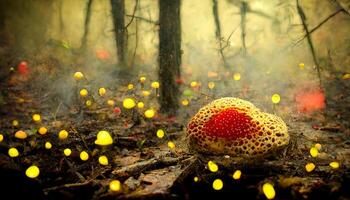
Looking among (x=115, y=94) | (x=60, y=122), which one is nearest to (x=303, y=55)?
(x=115, y=94)

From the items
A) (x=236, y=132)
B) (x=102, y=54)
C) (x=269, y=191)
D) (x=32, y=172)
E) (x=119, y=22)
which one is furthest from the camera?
(x=102, y=54)

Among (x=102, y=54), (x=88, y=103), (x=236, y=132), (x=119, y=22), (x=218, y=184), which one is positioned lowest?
(x=218, y=184)

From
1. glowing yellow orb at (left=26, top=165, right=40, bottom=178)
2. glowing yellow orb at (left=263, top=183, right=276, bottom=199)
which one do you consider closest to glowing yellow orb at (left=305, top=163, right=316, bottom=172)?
glowing yellow orb at (left=263, top=183, right=276, bottom=199)

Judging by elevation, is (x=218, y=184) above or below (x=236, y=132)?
below

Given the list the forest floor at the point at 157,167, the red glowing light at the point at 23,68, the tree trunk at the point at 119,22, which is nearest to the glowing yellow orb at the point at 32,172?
the forest floor at the point at 157,167

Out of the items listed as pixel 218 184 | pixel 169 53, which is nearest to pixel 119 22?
pixel 169 53

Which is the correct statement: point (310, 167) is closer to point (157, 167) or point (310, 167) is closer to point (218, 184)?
point (218, 184)

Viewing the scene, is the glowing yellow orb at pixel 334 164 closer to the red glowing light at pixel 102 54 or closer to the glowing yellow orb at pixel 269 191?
the glowing yellow orb at pixel 269 191

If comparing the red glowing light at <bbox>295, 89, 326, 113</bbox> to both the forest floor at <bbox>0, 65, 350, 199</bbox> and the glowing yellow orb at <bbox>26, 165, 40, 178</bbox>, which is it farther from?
the glowing yellow orb at <bbox>26, 165, 40, 178</bbox>
